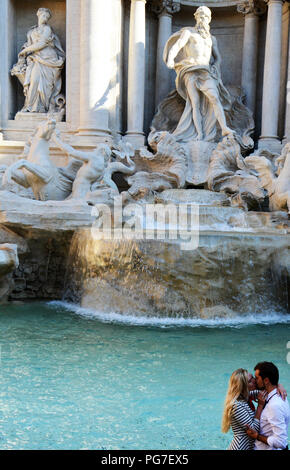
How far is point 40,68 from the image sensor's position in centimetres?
1122

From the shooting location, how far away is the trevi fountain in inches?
171

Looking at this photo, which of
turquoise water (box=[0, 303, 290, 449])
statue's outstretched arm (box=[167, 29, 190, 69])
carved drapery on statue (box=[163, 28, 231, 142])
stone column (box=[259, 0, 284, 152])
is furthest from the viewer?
stone column (box=[259, 0, 284, 152])

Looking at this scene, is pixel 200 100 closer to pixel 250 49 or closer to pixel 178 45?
pixel 178 45

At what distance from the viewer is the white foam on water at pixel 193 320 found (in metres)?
6.43

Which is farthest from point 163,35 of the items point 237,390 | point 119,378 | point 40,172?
point 237,390

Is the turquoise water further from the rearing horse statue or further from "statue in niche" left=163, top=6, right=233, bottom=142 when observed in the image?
"statue in niche" left=163, top=6, right=233, bottom=142

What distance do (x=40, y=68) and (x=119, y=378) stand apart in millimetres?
8198

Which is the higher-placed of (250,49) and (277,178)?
(250,49)

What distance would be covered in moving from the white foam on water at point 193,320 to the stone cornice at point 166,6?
294 inches

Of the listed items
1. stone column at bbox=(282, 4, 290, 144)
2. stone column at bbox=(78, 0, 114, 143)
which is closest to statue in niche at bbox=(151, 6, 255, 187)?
stone column at bbox=(282, 4, 290, 144)

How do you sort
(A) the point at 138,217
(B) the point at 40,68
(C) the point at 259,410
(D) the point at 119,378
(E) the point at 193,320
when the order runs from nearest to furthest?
(C) the point at 259,410 < (D) the point at 119,378 < (E) the point at 193,320 < (A) the point at 138,217 < (B) the point at 40,68

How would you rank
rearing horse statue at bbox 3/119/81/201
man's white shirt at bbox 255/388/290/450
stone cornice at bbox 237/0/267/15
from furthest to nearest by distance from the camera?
stone cornice at bbox 237/0/267/15, rearing horse statue at bbox 3/119/81/201, man's white shirt at bbox 255/388/290/450

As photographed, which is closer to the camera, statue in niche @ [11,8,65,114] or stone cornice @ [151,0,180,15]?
statue in niche @ [11,8,65,114]

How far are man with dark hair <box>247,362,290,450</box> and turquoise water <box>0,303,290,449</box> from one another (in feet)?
2.94
